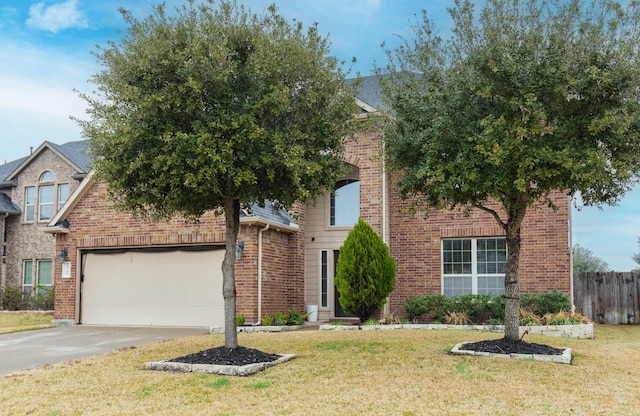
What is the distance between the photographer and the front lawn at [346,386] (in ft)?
22.1

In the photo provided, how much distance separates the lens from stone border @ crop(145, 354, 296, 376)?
8.49 metres

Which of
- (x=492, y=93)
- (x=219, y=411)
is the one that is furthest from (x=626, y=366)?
(x=219, y=411)

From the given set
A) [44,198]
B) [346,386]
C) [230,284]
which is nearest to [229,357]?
[230,284]

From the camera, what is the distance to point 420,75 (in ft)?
33.5

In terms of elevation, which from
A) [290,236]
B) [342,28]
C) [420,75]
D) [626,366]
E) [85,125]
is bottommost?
[626,366]

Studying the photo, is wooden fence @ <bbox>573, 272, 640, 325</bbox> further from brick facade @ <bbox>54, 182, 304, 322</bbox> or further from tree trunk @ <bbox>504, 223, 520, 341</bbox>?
tree trunk @ <bbox>504, 223, 520, 341</bbox>

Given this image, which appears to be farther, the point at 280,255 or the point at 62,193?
the point at 62,193

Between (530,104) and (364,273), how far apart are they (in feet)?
23.7

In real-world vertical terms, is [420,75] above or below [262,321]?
above

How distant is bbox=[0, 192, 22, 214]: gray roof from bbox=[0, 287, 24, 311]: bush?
322 cm

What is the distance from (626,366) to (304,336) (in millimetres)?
6038

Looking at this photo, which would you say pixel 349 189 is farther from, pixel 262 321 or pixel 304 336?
pixel 304 336

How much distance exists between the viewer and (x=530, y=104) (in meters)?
8.54

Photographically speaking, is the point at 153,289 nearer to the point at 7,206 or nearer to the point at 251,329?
the point at 251,329
